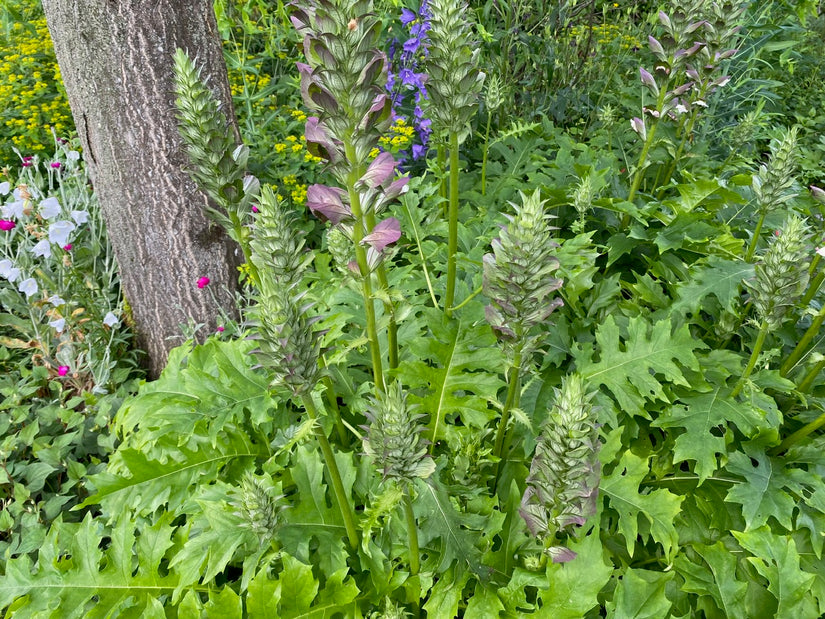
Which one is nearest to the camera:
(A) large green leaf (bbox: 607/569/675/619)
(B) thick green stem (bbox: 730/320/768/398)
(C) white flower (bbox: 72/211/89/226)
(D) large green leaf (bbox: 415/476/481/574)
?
(A) large green leaf (bbox: 607/569/675/619)

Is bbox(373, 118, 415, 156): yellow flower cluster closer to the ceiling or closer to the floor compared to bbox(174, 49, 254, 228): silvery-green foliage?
closer to the floor

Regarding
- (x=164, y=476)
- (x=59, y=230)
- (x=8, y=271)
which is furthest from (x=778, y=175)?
(x=8, y=271)

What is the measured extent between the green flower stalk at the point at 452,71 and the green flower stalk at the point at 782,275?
1.07 meters

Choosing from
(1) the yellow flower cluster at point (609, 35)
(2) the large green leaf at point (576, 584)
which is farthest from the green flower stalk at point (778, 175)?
(1) the yellow flower cluster at point (609, 35)

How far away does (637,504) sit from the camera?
183 centimetres

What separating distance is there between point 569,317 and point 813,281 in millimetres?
1005

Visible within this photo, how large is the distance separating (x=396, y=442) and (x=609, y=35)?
5.11m

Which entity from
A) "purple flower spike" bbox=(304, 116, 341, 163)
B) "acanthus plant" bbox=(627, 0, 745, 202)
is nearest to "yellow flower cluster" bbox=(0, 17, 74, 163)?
"purple flower spike" bbox=(304, 116, 341, 163)

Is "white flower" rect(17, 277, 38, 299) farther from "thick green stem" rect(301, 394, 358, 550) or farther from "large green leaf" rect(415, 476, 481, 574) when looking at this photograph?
"large green leaf" rect(415, 476, 481, 574)

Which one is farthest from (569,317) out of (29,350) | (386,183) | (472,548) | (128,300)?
(29,350)

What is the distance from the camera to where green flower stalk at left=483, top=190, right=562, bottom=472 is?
1.27 meters

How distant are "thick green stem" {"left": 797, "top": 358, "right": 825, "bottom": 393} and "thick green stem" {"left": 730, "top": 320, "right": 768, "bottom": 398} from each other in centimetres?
21

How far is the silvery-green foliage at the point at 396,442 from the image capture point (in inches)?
48.3

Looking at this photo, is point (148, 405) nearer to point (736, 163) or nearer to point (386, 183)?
point (386, 183)
